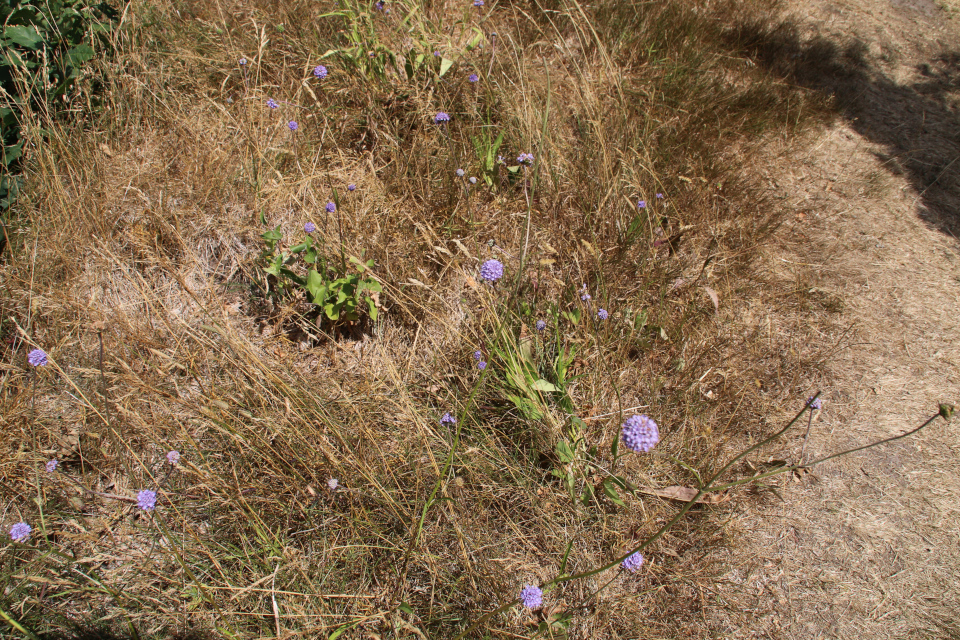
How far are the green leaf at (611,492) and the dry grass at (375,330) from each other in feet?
0.25

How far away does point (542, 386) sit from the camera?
191cm

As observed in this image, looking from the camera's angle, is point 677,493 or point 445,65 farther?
point 445,65

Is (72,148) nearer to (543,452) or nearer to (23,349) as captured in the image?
(23,349)

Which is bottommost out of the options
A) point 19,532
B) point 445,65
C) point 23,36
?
point 19,532

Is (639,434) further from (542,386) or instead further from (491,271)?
(491,271)

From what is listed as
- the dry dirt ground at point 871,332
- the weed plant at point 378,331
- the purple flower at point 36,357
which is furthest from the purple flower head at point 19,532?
the dry dirt ground at point 871,332

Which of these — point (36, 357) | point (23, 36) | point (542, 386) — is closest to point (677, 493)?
point (542, 386)

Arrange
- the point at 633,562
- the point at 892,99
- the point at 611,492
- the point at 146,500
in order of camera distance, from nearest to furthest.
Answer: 1. the point at 146,500
2. the point at 633,562
3. the point at 611,492
4. the point at 892,99

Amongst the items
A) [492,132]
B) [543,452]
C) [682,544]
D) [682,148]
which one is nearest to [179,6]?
[492,132]

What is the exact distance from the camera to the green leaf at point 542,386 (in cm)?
190

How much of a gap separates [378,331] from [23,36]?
7.07ft

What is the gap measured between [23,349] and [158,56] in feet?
6.05

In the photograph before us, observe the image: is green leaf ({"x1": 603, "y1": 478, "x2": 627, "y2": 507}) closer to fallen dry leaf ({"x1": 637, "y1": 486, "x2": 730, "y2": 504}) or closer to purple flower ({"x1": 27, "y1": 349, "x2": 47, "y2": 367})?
fallen dry leaf ({"x1": 637, "y1": 486, "x2": 730, "y2": 504})

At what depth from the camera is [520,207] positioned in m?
2.67
